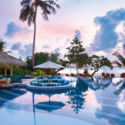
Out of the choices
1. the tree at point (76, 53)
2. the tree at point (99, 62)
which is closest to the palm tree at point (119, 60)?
the tree at point (76, 53)

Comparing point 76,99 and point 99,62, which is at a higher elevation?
point 99,62

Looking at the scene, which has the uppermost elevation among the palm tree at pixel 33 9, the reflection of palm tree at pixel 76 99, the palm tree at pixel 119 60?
the palm tree at pixel 33 9

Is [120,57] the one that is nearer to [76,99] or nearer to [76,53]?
[76,53]

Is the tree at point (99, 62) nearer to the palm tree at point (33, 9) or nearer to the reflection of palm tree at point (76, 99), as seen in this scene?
the palm tree at point (33, 9)

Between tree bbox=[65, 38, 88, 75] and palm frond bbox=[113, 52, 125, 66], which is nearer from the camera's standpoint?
palm frond bbox=[113, 52, 125, 66]

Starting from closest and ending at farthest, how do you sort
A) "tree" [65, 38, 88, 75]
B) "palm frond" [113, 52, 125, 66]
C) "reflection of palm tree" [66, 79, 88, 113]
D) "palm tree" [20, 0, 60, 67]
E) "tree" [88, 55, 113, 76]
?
"reflection of palm tree" [66, 79, 88, 113] < "palm tree" [20, 0, 60, 67] < "palm frond" [113, 52, 125, 66] < "tree" [65, 38, 88, 75] < "tree" [88, 55, 113, 76]

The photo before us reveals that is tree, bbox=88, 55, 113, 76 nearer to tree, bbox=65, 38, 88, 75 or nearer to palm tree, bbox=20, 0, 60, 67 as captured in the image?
tree, bbox=65, 38, 88, 75

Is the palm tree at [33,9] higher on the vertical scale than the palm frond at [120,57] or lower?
higher

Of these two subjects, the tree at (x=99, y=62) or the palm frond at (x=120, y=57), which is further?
the tree at (x=99, y=62)

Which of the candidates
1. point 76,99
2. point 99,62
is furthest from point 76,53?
point 76,99

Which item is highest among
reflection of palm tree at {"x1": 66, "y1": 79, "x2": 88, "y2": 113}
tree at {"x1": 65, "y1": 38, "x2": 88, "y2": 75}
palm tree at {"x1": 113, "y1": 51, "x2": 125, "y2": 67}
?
tree at {"x1": 65, "y1": 38, "x2": 88, "y2": 75}

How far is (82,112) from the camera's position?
6.19 metres

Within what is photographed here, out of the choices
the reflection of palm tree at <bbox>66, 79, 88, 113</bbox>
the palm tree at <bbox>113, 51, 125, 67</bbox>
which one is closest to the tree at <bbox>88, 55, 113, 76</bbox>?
the palm tree at <bbox>113, 51, 125, 67</bbox>

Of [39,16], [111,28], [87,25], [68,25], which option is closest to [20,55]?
[39,16]
